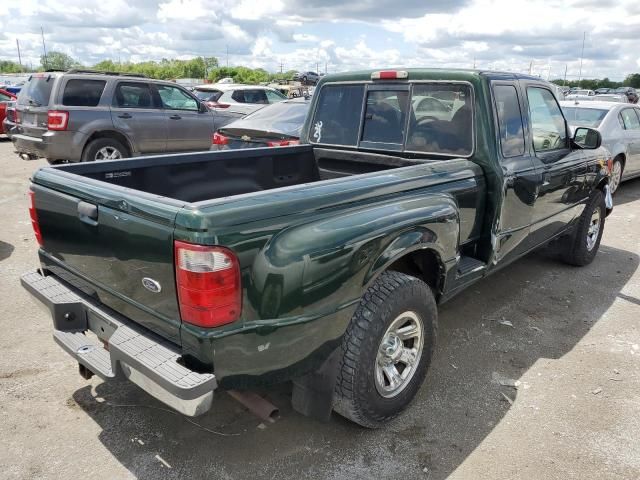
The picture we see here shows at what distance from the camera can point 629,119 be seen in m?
9.37

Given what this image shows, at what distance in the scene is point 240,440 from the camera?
290 centimetres

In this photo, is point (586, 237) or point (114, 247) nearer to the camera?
point (114, 247)

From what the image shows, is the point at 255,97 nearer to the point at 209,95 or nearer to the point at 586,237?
the point at 209,95

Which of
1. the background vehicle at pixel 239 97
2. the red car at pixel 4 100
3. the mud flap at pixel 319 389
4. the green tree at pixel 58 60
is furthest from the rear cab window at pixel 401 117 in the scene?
the green tree at pixel 58 60

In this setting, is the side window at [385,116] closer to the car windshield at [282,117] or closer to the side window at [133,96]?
the car windshield at [282,117]

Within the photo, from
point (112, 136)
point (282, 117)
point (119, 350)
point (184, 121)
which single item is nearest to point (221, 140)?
point (282, 117)

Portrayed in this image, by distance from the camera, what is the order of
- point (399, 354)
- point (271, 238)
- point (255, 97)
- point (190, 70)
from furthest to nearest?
point (190, 70) → point (255, 97) → point (399, 354) → point (271, 238)

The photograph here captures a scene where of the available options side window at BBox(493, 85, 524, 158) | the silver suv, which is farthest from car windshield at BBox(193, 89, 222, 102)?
side window at BBox(493, 85, 524, 158)

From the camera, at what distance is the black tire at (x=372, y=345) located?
2650 millimetres

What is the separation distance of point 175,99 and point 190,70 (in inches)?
3810

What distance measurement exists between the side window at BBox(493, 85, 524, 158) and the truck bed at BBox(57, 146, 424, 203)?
694mm

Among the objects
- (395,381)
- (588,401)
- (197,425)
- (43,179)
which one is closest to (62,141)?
(43,179)

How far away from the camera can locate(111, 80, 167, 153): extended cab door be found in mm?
9617

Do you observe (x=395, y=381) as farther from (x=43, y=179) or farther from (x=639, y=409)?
(x=43, y=179)
